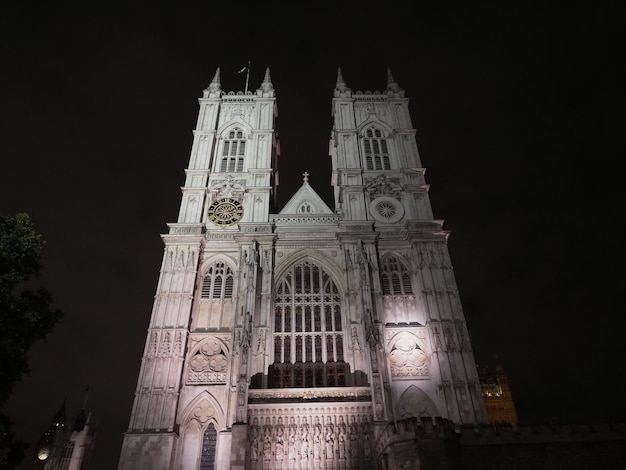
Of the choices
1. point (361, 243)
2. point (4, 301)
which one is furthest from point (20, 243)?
point (361, 243)

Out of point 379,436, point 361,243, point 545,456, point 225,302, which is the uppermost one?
point 361,243

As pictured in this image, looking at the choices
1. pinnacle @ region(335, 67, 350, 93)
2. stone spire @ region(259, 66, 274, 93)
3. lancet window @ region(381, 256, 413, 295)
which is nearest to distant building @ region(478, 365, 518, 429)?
lancet window @ region(381, 256, 413, 295)

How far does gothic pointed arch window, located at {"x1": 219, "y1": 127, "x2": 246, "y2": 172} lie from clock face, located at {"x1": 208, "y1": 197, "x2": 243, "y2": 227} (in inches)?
127

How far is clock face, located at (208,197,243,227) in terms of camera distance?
31.5 metres

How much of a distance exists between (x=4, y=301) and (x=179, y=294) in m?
11.6

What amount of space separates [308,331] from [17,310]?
15064 millimetres

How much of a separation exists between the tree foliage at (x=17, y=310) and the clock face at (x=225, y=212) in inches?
558

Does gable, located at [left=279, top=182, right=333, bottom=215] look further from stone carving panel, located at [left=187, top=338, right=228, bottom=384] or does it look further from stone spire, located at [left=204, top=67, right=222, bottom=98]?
stone spire, located at [left=204, top=67, right=222, bottom=98]

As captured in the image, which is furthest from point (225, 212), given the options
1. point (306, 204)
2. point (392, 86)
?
point (392, 86)

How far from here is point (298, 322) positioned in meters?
27.5

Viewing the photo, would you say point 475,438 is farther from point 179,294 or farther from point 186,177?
point 186,177

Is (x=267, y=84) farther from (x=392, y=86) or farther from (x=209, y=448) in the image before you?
(x=209, y=448)

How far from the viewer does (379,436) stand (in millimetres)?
21422

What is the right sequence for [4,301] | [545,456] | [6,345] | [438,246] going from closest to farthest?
1. [6,345]
2. [4,301]
3. [545,456]
4. [438,246]
